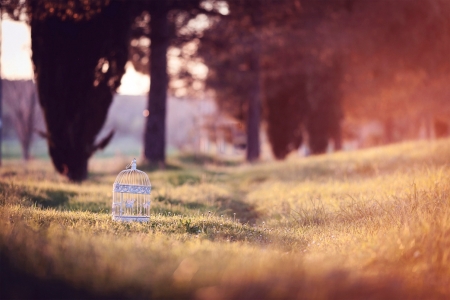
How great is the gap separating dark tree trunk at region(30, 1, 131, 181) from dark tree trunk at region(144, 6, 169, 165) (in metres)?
4.71

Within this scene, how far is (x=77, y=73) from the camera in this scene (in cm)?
1352

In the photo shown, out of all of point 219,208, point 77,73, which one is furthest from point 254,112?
point 219,208

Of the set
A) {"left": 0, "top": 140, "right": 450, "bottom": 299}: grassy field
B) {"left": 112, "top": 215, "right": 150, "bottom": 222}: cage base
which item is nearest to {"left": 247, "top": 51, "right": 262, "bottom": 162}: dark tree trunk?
{"left": 0, "top": 140, "right": 450, "bottom": 299}: grassy field

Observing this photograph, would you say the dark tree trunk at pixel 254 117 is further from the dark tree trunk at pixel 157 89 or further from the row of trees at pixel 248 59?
the dark tree trunk at pixel 157 89

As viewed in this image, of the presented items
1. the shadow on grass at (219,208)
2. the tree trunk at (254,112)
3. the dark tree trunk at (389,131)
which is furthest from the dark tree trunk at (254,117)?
the dark tree trunk at (389,131)

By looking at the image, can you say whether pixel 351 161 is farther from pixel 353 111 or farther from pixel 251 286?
pixel 353 111

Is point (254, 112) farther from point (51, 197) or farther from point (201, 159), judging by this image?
point (51, 197)

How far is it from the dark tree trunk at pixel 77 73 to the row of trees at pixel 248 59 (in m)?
0.03

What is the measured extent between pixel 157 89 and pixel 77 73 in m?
6.03

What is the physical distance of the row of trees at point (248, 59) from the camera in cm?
1346

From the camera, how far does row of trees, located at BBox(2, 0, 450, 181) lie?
44.2 ft

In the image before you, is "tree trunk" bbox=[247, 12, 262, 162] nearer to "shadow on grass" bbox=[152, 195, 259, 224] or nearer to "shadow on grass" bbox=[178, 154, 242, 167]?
"shadow on grass" bbox=[178, 154, 242, 167]

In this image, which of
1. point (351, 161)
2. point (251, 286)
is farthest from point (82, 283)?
point (351, 161)

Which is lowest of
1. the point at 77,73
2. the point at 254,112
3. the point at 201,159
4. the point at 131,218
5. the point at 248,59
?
the point at 201,159
